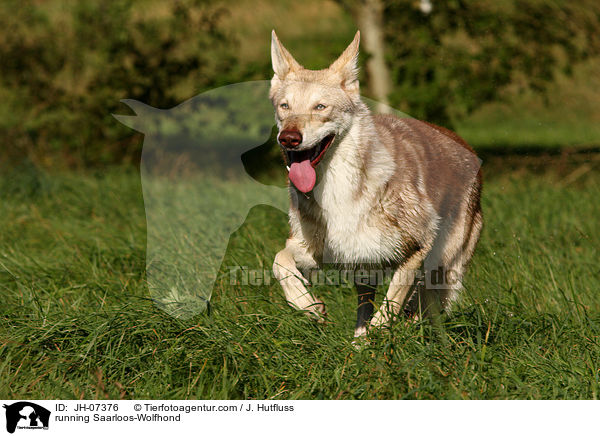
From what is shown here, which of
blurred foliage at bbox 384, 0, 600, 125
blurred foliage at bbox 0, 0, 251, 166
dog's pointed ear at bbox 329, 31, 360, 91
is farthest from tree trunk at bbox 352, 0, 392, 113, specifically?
dog's pointed ear at bbox 329, 31, 360, 91

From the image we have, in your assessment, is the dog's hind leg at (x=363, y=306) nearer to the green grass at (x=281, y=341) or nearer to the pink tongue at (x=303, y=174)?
the green grass at (x=281, y=341)

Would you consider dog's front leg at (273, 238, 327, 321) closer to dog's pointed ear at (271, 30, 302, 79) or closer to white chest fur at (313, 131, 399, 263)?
white chest fur at (313, 131, 399, 263)

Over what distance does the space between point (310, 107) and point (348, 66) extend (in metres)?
0.44

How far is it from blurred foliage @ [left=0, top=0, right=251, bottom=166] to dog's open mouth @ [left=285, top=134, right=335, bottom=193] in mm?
5883

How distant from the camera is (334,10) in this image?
33.9 ft

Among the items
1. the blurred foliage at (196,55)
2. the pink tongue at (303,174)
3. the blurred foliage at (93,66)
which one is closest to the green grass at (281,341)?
the pink tongue at (303,174)

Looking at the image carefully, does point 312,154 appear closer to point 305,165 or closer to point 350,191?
point 305,165

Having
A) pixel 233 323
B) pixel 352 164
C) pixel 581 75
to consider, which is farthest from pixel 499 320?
pixel 581 75

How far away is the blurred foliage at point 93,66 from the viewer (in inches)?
381
